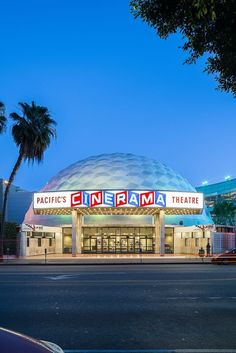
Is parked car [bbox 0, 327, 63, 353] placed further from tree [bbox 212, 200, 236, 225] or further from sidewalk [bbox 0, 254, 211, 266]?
tree [bbox 212, 200, 236, 225]

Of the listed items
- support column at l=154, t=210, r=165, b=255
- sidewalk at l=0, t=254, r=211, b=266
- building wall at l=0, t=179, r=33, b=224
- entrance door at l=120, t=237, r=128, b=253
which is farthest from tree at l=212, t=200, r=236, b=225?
sidewalk at l=0, t=254, r=211, b=266

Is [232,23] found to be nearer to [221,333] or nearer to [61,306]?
[221,333]

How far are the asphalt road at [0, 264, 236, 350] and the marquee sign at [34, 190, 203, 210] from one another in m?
30.1

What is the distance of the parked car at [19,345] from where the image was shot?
3901 millimetres

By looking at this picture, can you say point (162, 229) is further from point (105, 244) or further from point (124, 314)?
point (124, 314)

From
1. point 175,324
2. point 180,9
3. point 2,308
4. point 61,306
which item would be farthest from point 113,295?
point 180,9

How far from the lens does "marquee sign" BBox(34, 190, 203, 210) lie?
47.7m

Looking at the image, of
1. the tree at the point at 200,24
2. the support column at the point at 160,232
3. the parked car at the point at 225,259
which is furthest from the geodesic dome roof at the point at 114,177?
the tree at the point at 200,24

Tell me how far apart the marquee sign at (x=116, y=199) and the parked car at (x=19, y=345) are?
Answer: 1698 inches

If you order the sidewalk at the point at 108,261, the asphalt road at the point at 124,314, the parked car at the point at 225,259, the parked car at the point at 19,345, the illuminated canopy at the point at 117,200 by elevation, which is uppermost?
the illuminated canopy at the point at 117,200

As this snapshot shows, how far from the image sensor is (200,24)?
8.20m

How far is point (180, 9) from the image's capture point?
790 centimetres

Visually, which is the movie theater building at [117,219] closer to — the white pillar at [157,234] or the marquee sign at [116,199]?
the white pillar at [157,234]

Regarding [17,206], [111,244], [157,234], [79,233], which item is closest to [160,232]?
[157,234]
